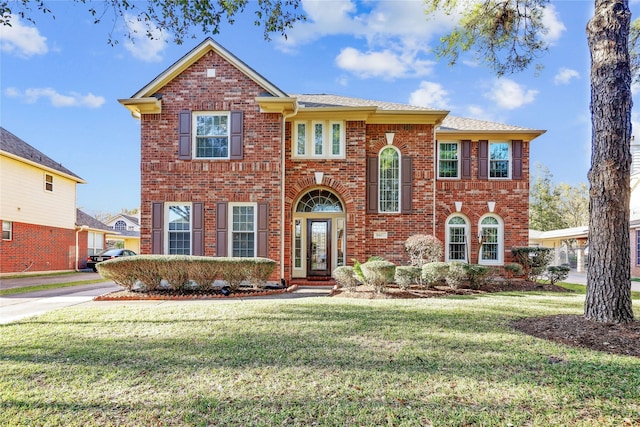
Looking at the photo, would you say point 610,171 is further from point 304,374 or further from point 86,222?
point 86,222

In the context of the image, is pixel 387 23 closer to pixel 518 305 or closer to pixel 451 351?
pixel 518 305

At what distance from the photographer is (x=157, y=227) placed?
11.6 m

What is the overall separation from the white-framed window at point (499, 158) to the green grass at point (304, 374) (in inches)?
352

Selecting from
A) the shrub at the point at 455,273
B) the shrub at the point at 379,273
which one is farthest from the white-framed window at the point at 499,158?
the shrub at the point at 379,273

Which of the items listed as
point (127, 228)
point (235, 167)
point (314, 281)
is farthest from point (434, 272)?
point (127, 228)

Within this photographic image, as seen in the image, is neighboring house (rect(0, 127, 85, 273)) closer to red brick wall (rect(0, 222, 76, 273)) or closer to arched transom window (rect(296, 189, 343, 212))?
red brick wall (rect(0, 222, 76, 273))

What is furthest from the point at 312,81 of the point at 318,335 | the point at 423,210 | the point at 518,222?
the point at 318,335

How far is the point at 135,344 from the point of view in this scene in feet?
16.4

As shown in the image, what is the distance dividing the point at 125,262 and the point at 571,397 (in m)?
9.50

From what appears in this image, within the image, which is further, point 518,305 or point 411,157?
point 411,157

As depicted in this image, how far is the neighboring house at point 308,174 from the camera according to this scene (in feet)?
38.2

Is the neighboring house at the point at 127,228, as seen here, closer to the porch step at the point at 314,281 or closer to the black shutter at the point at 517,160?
the porch step at the point at 314,281

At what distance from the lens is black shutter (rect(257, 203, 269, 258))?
11.5 meters

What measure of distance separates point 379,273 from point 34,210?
18.2 m
